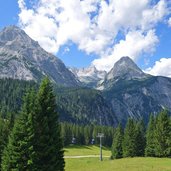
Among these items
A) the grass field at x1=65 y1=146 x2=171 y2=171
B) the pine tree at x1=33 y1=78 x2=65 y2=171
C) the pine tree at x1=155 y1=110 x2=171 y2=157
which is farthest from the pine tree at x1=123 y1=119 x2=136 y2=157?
the pine tree at x1=33 y1=78 x2=65 y2=171

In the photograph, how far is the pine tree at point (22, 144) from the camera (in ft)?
103

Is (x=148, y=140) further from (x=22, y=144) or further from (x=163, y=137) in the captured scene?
(x=22, y=144)

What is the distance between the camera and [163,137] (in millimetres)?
87312

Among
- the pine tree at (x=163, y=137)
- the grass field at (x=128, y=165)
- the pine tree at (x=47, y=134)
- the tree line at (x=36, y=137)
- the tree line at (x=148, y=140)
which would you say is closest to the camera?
the tree line at (x=36, y=137)

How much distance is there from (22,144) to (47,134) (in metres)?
2.59

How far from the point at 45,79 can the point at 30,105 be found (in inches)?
120

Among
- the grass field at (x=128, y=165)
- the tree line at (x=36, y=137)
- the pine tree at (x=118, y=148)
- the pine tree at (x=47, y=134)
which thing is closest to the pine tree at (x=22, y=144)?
the tree line at (x=36, y=137)

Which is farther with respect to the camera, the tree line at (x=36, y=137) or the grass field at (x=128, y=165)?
the grass field at (x=128, y=165)

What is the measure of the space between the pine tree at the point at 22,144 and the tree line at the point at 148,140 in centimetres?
5971

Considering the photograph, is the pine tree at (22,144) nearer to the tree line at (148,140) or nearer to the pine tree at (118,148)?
the tree line at (148,140)

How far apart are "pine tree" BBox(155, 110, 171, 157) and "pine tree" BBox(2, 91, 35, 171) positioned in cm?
5971

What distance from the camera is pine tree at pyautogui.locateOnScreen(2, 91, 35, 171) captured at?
103ft

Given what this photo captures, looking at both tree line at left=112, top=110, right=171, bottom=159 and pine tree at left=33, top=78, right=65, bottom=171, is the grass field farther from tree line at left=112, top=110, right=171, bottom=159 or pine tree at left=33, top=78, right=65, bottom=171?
tree line at left=112, top=110, right=171, bottom=159

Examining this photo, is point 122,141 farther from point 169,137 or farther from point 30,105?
point 30,105
